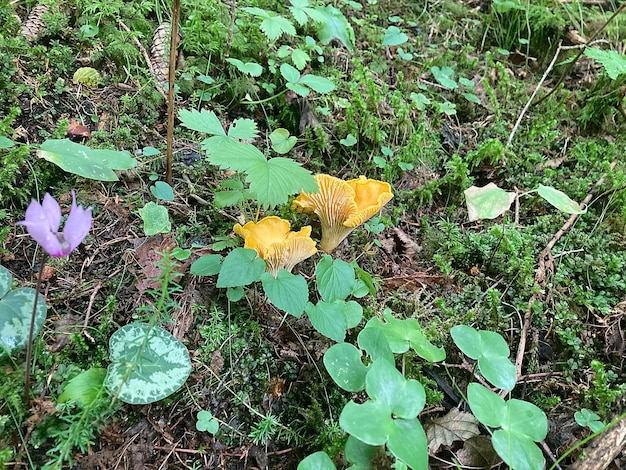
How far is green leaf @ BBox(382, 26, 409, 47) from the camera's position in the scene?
136 inches

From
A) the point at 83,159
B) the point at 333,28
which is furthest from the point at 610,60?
the point at 83,159

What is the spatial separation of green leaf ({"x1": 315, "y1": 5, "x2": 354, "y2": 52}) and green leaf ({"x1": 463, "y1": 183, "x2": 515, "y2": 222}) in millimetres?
1389

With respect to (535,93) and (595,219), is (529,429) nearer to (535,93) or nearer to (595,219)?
(595,219)

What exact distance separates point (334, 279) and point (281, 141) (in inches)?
39.0

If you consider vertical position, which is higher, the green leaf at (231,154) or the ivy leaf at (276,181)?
the green leaf at (231,154)

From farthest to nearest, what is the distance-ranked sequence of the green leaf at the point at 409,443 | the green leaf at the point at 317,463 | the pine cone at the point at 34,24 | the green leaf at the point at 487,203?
the pine cone at the point at 34,24
the green leaf at the point at 487,203
the green leaf at the point at 317,463
the green leaf at the point at 409,443

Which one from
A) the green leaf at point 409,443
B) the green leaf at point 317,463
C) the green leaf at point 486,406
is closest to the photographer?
the green leaf at point 409,443

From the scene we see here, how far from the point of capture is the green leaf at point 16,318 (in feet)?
5.42

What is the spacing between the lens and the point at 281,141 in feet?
8.85

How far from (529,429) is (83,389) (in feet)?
5.34

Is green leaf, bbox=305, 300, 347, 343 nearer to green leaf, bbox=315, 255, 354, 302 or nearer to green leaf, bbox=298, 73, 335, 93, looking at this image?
green leaf, bbox=315, 255, 354, 302

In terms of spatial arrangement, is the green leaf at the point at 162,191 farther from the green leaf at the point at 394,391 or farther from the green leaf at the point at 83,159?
the green leaf at the point at 394,391

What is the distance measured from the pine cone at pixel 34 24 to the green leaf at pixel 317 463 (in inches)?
106

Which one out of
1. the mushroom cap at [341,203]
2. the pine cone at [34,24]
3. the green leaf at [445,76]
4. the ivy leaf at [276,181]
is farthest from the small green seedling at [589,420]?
the pine cone at [34,24]
